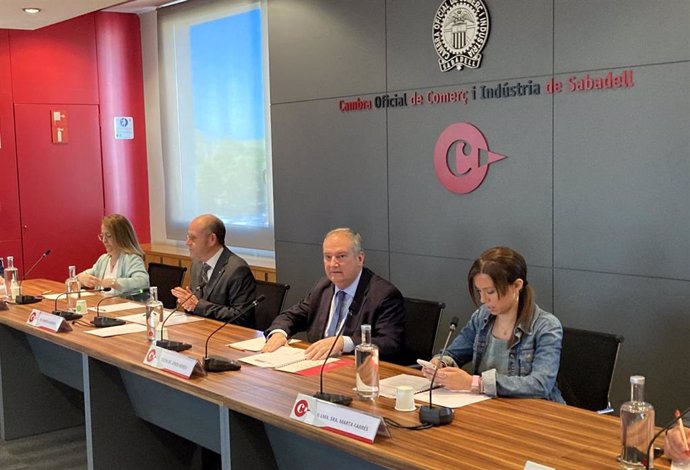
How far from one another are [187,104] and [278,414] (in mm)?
5527

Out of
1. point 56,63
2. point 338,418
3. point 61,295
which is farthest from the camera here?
point 56,63

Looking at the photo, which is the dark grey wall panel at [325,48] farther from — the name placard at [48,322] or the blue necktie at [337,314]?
the name placard at [48,322]

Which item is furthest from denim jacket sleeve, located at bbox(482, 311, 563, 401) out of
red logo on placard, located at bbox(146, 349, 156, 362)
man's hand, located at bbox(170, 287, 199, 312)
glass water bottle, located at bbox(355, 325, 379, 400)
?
man's hand, located at bbox(170, 287, 199, 312)

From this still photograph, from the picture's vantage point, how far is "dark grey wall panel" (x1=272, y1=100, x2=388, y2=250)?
5.20m

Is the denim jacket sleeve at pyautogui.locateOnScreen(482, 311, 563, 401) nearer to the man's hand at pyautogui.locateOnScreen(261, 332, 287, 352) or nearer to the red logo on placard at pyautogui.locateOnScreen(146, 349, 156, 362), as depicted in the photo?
the man's hand at pyautogui.locateOnScreen(261, 332, 287, 352)

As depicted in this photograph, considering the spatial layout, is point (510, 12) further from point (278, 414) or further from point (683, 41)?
point (278, 414)

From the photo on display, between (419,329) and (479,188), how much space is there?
1199 mm

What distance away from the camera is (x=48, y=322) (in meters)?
4.02

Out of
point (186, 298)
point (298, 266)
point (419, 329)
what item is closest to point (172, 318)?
point (186, 298)

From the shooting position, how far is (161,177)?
7.96 metres

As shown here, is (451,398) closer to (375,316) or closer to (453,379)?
(453,379)

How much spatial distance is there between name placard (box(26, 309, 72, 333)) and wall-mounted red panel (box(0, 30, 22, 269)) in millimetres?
3367

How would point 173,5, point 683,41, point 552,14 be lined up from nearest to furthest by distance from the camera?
1. point 683,41
2. point 552,14
3. point 173,5

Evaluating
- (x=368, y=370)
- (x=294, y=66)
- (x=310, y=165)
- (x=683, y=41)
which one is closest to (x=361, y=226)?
(x=310, y=165)
